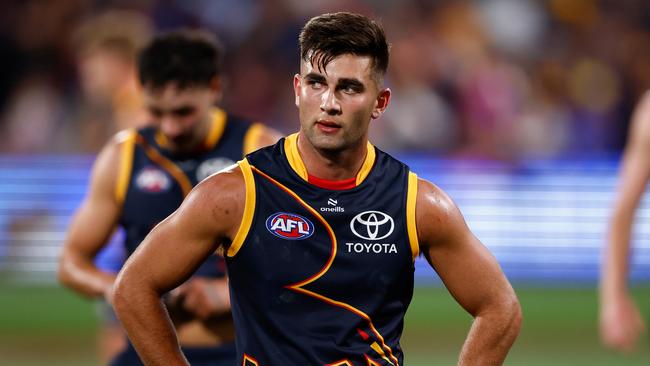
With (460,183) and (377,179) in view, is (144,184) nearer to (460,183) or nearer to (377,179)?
(377,179)

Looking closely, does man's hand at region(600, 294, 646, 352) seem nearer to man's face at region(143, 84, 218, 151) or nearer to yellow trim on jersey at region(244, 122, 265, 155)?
yellow trim on jersey at region(244, 122, 265, 155)

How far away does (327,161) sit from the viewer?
408 cm

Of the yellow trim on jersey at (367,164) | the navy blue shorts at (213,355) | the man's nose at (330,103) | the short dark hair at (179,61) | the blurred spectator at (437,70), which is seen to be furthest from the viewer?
the blurred spectator at (437,70)

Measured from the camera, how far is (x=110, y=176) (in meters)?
5.87

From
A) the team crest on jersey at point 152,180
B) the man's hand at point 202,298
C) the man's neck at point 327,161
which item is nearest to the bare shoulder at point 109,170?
the team crest on jersey at point 152,180

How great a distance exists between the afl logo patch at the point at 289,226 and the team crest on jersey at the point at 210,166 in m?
1.88

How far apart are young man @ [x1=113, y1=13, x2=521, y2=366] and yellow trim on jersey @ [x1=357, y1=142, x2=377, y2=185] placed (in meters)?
0.01

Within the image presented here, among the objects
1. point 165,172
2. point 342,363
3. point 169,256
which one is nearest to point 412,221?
point 342,363

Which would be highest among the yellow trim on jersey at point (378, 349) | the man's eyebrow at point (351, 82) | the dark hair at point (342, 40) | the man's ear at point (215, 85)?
the dark hair at point (342, 40)

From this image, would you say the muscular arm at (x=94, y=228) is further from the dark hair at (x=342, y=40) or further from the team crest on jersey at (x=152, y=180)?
the dark hair at (x=342, y=40)

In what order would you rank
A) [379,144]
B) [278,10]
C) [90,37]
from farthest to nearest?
1. [278,10]
2. [379,144]
3. [90,37]

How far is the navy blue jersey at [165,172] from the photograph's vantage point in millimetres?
5855

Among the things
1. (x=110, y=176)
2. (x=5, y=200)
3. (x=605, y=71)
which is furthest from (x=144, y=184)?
(x=605, y=71)

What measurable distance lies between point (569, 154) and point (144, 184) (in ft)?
25.8
